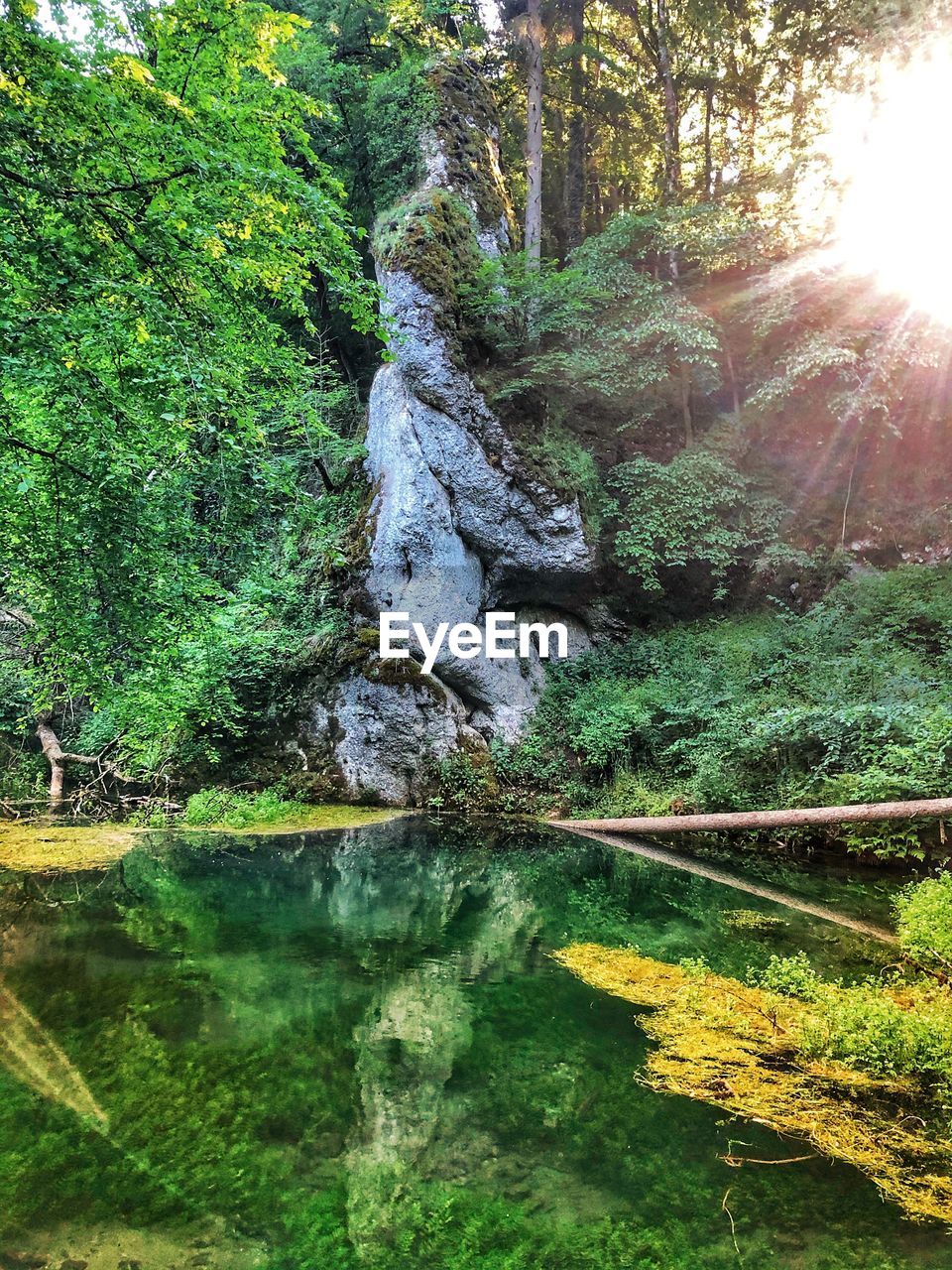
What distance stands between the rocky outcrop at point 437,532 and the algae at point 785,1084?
7.46 meters

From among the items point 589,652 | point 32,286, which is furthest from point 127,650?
point 589,652

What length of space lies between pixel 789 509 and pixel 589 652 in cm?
486

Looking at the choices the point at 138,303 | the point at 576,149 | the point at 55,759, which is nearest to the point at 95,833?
the point at 55,759

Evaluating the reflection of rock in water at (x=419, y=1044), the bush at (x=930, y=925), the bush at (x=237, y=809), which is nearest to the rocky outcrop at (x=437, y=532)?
the bush at (x=237, y=809)

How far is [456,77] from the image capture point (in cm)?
1433

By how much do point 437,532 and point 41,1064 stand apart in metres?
9.70

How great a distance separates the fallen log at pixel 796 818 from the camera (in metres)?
5.33

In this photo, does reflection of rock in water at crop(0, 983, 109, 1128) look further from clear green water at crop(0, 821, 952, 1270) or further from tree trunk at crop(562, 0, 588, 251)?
tree trunk at crop(562, 0, 588, 251)

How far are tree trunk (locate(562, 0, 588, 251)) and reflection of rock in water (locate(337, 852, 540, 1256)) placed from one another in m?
17.4

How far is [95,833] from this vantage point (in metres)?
9.20

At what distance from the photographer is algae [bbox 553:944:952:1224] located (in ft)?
8.57

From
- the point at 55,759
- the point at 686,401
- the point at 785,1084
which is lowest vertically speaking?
the point at 785,1084

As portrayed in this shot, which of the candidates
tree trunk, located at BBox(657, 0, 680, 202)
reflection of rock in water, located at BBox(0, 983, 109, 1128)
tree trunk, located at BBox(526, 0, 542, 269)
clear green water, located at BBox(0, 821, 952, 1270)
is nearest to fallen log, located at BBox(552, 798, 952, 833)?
clear green water, located at BBox(0, 821, 952, 1270)

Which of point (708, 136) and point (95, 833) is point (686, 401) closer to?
point (708, 136)
